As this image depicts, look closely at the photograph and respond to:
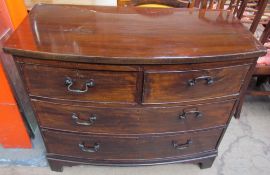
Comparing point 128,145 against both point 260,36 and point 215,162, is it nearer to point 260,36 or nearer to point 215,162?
point 215,162

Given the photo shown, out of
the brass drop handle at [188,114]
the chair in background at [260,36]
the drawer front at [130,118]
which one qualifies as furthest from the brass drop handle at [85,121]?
the chair in background at [260,36]

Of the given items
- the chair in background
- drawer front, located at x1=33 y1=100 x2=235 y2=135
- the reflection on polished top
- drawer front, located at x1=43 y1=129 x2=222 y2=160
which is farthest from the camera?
the chair in background

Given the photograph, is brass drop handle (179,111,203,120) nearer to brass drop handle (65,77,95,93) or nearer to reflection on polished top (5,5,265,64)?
reflection on polished top (5,5,265,64)

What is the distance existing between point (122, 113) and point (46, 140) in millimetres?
459

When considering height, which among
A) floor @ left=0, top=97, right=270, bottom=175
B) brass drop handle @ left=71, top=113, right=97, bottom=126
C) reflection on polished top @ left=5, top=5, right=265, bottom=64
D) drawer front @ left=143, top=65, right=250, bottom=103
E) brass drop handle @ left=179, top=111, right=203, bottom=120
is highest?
reflection on polished top @ left=5, top=5, right=265, bottom=64

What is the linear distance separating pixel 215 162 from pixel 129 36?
1037mm

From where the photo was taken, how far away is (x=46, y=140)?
3.80 ft

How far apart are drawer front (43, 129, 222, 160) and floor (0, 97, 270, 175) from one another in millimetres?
196

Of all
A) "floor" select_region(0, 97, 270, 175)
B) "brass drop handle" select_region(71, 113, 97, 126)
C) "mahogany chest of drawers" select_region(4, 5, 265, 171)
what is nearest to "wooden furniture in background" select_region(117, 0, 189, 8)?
"mahogany chest of drawers" select_region(4, 5, 265, 171)

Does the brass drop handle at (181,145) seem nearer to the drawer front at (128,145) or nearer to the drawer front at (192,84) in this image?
the drawer front at (128,145)

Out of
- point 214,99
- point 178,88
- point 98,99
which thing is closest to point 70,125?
point 98,99

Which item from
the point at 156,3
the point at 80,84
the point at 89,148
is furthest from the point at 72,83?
the point at 156,3

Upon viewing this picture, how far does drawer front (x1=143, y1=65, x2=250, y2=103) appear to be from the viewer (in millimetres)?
884

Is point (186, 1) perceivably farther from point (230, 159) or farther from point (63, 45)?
point (230, 159)
